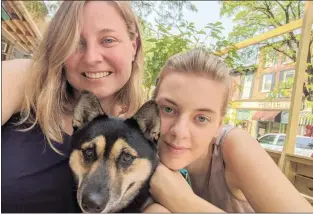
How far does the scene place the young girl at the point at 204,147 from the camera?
47cm

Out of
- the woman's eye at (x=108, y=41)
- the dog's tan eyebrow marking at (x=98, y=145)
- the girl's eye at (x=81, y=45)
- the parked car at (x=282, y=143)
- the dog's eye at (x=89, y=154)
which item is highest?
the woman's eye at (x=108, y=41)

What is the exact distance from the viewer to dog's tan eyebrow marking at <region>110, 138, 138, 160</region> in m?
0.46

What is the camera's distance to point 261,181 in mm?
472

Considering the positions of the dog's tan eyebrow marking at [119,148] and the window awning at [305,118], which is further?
the window awning at [305,118]

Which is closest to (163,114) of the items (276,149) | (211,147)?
(211,147)

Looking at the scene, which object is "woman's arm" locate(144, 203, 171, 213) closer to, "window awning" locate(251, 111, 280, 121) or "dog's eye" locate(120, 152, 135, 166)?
"dog's eye" locate(120, 152, 135, 166)

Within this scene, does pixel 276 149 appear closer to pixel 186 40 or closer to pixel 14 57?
pixel 186 40

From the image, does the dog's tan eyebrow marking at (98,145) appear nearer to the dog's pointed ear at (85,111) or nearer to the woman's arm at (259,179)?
the dog's pointed ear at (85,111)

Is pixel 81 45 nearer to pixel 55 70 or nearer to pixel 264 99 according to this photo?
pixel 55 70

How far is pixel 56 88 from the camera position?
1.68ft

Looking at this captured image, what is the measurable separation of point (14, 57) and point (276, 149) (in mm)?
559

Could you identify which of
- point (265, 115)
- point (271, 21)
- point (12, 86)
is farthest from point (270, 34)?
point (12, 86)

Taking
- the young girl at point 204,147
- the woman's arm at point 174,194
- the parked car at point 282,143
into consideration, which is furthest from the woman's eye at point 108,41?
the parked car at point 282,143

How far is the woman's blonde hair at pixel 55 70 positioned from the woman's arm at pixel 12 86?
0.04 feet
